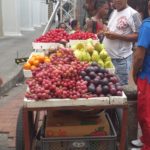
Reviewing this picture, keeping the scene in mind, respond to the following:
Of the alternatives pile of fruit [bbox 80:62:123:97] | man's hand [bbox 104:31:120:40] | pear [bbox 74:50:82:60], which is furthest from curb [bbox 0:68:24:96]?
pile of fruit [bbox 80:62:123:97]

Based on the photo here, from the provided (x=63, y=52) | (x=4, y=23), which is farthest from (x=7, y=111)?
(x=4, y=23)

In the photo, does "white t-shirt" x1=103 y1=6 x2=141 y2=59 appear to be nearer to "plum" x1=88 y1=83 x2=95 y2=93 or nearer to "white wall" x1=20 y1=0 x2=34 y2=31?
"plum" x1=88 y1=83 x2=95 y2=93

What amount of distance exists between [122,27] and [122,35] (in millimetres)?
117

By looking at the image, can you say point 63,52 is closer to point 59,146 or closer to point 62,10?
point 59,146

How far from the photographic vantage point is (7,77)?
9.03m

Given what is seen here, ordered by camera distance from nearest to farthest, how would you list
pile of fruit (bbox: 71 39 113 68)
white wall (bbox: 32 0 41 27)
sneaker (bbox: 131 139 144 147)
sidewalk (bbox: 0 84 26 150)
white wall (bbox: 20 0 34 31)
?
pile of fruit (bbox: 71 39 113 68), sneaker (bbox: 131 139 144 147), sidewalk (bbox: 0 84 26 150), white wall (bbox: 20 0 34 31), white wall (bbox: 32 0 41 27)

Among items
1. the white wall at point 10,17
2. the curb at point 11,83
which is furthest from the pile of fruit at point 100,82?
the white wall at point 10,17

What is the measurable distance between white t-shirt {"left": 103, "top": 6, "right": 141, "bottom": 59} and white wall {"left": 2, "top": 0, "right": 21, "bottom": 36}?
1261 cm

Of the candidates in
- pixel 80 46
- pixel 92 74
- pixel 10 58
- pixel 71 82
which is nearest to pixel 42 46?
pixel 80 46

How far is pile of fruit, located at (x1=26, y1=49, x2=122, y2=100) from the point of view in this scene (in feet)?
11.5

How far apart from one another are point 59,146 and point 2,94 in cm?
459

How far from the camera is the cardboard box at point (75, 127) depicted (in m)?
A: 3.74

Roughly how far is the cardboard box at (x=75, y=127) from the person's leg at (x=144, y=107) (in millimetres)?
546

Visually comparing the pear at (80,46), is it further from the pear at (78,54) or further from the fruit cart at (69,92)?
the fruit cart at (69,92)
